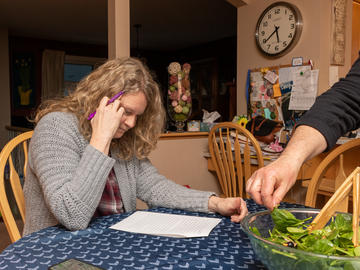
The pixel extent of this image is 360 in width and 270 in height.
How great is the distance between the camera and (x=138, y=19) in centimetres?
569

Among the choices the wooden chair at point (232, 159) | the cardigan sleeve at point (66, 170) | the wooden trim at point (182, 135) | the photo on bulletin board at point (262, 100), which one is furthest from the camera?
the photo on bulletin board at point (262, 100)

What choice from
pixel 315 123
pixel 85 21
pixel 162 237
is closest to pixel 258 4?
pixel 315 123

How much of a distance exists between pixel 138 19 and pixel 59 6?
132 cm

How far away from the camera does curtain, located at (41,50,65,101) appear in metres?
7.09

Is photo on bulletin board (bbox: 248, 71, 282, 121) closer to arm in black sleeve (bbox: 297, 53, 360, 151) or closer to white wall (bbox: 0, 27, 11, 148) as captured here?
arm in black sleeve (bbox: 297, 53, 360, 151)

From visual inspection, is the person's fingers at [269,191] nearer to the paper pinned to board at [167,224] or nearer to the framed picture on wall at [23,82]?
the paper pinned to board at [167,224]

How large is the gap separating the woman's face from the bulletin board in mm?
1579

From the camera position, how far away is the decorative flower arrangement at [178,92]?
2.56m

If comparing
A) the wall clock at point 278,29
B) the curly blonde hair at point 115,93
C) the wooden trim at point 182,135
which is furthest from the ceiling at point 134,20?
the curly blonde hair at point 115,93

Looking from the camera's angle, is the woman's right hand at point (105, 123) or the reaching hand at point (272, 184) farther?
the woman's right hand at point (105, 123)

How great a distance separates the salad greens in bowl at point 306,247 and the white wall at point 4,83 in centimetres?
637

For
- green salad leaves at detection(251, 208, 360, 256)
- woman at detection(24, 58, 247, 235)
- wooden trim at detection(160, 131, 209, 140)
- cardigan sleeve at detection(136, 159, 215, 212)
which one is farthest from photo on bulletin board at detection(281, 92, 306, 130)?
green salad leaves at detection(251, 208, 360, 256)

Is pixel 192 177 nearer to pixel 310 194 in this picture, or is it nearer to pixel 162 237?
pixel 310 194

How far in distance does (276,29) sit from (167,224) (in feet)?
7.14
